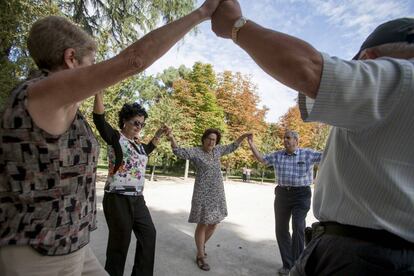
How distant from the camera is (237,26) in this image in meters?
1.42

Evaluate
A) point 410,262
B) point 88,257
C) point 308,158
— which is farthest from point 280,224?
point 410,262

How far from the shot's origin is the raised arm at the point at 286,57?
1132 millimetres

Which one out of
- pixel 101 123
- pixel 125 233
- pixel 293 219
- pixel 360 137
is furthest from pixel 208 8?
pixel 293 219

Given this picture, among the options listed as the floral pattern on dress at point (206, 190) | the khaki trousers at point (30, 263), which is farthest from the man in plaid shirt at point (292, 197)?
the khaki trousers at point (30, 263)

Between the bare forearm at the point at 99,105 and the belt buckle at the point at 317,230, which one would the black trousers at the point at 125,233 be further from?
the belt buckle at the point at 317,230

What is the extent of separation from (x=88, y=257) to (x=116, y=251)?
203cm

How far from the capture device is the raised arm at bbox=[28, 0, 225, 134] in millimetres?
1482

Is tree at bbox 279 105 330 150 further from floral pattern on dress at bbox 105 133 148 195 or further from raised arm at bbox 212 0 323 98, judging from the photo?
raised arm at bbox 212 0 323 98

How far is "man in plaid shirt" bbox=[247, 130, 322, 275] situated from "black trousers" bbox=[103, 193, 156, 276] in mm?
2142

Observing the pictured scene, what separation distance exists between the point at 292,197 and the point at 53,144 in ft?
14.6

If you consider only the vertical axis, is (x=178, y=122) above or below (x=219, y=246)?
above

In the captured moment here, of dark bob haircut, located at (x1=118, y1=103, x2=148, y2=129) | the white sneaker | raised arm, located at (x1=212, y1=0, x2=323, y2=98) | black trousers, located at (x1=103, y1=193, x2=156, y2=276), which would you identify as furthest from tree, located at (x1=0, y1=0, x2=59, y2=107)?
raised arm, located at (x1=212, y1=0, x2=323, y2=98)

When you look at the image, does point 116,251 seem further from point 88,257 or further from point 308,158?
point 308,158

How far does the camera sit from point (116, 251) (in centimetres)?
399
